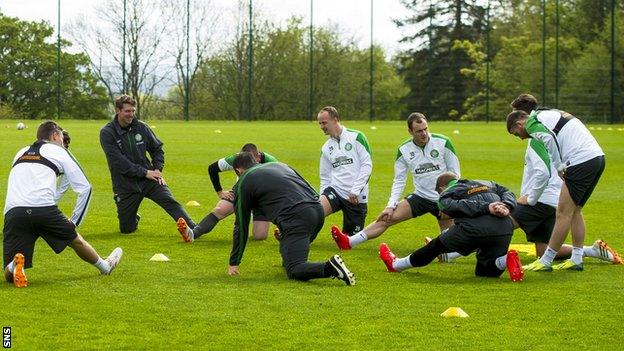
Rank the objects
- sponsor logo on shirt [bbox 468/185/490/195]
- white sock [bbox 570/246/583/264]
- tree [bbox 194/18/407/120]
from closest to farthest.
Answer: sponsor logo on shirt [bbox 468/185/490/195] → white sock [bbox 570/246/583/264] → tree [bbox 194/18/407/120]

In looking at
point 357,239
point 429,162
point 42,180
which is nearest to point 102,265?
point 42,180

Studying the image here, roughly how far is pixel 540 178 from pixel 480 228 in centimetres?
105

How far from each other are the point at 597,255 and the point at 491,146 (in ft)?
79.7

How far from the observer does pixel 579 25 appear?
72.1m

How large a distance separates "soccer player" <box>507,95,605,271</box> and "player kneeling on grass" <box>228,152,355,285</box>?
2.16 meters

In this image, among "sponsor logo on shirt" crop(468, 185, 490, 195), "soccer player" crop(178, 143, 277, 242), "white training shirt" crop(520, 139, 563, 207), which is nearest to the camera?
"sponsor logo on shirt" crop(468, 185, 490, 195)

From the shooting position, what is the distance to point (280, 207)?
1173 centimetres

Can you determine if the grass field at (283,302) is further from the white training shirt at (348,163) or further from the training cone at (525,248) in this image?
the white training shirt at (348,163)

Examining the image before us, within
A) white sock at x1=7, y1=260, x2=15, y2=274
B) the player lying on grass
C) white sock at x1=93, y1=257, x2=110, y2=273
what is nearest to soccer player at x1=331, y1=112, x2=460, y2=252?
the player lying on grass

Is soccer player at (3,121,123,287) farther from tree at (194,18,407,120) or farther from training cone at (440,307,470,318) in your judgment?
tree at (194,18,407,120)

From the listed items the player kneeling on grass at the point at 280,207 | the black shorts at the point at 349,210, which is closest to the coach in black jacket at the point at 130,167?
the black shorts at the point at 349,210

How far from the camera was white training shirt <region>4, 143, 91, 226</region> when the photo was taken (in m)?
11.1

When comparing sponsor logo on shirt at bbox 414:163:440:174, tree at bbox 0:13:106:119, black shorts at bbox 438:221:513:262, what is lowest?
black shorts at bbox 438:221:513:262

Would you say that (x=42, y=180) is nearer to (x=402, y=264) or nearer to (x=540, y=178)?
(x=402, y=264)
